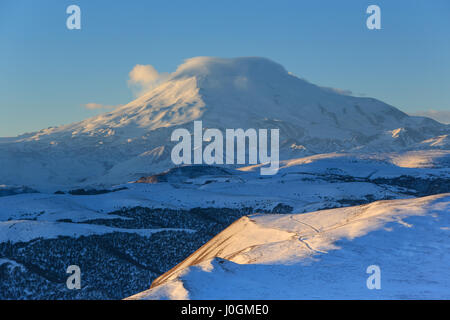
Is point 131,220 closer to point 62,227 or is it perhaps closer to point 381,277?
point 62,227

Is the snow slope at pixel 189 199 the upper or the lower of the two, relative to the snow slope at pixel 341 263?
lower

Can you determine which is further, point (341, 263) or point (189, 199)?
point (189, 199)

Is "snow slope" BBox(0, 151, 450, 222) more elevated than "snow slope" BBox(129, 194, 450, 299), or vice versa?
"snow slope" BBox(129, 194, 450, 299)

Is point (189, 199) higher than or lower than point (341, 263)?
lower

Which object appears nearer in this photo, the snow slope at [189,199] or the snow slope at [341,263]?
the snow slope at [341,263]

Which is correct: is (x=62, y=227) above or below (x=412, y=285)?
below

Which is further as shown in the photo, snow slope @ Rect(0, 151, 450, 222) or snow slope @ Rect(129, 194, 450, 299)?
snow slope @ Rect(0, 151, 450, 222)
